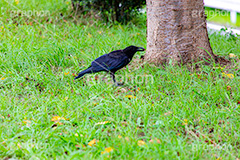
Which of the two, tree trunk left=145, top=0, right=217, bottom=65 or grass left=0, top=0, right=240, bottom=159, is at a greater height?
tree trunk left=145, top=0, right=217, bottom=65

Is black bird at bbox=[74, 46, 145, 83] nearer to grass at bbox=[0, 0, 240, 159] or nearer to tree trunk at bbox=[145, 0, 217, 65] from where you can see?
grass at bbox=[0, 0, 240, 159]

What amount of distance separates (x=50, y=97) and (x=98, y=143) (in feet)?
4.16

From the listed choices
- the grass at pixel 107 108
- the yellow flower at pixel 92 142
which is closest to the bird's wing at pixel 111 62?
the grass at pixel 107 108

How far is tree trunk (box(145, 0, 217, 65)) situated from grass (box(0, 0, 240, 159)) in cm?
26

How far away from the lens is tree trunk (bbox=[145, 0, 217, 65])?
4.06 meters

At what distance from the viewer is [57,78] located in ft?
13.0

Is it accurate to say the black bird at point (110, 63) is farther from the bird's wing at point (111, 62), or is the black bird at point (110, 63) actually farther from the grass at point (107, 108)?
the grass at point (107, 108)

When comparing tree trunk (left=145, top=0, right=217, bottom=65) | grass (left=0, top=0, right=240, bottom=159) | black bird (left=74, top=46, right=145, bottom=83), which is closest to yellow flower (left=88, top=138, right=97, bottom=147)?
grass (left=0, top=0, right=240, bottom=159)

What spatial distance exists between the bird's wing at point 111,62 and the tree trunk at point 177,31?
0.86m

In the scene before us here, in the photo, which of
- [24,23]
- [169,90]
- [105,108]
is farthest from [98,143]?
[24,23]

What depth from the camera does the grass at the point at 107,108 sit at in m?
2.49

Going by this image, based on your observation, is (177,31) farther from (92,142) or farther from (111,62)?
(92,142)

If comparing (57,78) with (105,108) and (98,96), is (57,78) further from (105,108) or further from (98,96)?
(105,108)

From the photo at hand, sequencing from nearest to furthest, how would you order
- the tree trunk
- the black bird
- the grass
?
the grass, the black bird, the tree trunk
